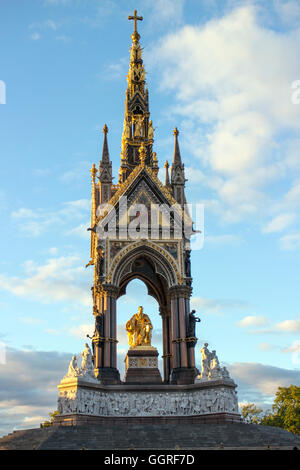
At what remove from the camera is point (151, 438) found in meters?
21.7

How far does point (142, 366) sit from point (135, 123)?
51.7 feet

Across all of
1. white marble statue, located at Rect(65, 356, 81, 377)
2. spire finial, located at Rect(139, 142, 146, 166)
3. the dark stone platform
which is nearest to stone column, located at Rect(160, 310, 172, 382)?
white marble statue, located at Rect(65, 356, 81, 377)

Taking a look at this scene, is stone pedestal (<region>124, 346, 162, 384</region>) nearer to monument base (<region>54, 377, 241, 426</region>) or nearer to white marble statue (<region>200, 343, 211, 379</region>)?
monument base (<region>54, 377, 241, 426</region>)

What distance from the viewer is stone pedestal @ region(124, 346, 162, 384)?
92.3 feet

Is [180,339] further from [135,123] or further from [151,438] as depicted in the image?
[135,123]

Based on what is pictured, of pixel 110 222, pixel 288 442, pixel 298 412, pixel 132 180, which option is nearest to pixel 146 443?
pixel 288 442

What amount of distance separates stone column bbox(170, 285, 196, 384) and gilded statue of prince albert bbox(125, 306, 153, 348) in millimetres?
1704

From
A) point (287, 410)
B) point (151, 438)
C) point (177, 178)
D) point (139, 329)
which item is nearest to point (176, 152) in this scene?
point (177, 178)

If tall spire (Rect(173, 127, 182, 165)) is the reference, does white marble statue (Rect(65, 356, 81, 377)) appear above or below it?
below

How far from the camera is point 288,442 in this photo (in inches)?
850

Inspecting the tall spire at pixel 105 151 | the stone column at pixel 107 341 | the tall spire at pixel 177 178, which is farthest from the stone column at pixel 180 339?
the tall spire at pixel 105 151

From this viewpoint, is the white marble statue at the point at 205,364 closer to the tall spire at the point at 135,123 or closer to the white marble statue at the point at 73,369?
the white marble statue at the point at 73,369

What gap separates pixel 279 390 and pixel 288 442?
78.8 ft

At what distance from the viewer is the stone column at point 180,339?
2814cm
